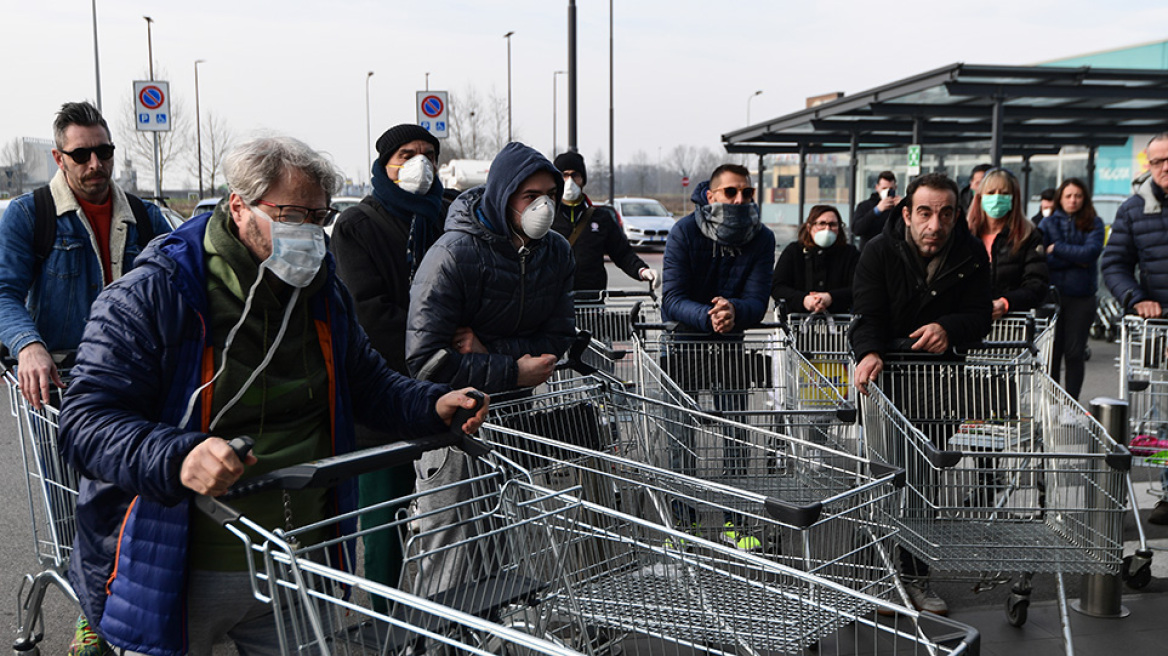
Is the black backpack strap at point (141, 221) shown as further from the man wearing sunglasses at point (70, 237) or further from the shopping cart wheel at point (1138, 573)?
the shopping cart wheel at point (1138, 573)

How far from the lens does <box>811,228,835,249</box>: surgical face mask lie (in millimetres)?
6898

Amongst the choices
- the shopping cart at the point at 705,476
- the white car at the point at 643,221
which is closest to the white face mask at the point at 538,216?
the shopping cart at the point at 705,476

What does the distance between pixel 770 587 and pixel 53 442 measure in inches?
95.2

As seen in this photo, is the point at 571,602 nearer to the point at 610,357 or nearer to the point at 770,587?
the point at 770,587

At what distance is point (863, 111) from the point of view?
52.0 ft

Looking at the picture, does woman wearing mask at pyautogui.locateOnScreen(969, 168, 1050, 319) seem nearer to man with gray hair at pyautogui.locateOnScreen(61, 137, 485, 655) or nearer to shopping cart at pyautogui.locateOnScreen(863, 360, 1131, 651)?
shopping cart at pyautogui.locateOnScreen(863, 360, 1131, 651)

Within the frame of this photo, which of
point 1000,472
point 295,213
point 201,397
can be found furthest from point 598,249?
point 201,397

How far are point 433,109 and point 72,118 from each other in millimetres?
14112

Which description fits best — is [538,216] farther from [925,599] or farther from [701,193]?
[925,599]

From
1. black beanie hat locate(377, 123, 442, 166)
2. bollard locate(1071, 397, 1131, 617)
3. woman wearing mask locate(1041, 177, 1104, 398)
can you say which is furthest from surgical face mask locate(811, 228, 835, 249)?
black beanie hat locate(377, 123, 442, 166)

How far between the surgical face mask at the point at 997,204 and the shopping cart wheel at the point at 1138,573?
239cm

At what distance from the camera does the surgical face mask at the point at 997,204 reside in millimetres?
6422

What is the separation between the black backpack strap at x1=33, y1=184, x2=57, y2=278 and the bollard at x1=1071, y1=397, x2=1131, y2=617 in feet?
15.9

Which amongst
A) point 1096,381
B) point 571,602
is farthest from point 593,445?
point 1096,381
